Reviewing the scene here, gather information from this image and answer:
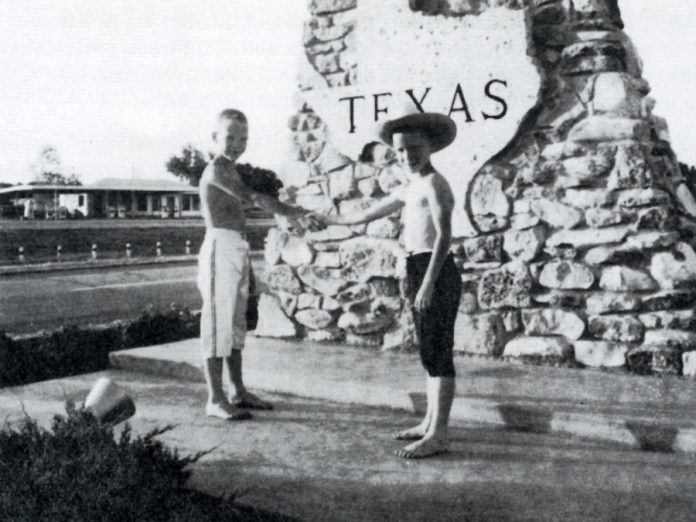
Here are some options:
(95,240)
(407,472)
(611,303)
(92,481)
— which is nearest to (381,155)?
(611,303)

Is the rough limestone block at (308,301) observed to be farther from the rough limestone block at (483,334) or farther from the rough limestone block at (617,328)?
the rough limestone block at (617,328)

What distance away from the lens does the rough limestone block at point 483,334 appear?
5984 mm

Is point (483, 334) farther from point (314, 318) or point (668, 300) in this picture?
point (314, 318)

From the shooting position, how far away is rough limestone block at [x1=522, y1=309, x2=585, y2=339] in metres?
5.64

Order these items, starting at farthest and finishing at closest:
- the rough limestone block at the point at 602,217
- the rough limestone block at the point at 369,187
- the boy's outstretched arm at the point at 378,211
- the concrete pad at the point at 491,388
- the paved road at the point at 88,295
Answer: the paved road at the point at 88,295 → the rough limestone block at the point at 369,187 → the rough limestone block at the point at 602,217 → the boy's outstretched arm at the point at 378,211 → the concrete pad at the point at 491,388

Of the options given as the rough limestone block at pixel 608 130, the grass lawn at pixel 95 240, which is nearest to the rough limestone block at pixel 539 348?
the rough limestone block at pixel 608 130

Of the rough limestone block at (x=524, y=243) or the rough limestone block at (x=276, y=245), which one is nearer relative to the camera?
the rough limestone block at (x=524, y=243)

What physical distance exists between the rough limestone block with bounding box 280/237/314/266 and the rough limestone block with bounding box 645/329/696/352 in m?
2.91

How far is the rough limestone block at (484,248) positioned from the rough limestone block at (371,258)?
59 cm

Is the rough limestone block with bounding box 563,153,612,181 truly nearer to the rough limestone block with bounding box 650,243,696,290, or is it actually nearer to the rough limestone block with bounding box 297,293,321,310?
the rough limestone block with bounding box 650,243,696,290

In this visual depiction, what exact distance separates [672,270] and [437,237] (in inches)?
89.8

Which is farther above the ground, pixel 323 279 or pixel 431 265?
pixel 431 265

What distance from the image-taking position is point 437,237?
13.0 feet

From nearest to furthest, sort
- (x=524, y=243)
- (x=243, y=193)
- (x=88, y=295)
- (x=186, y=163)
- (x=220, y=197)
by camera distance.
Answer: (x=243, y=193) < (x=220, y=197) < (x=524, y=243) < (x=88, y=295) < (x=186, y=163)
